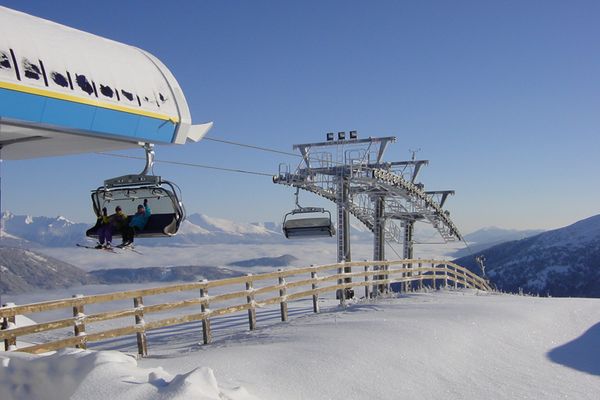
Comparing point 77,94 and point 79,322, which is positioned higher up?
point 77,94

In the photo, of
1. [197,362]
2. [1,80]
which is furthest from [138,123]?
[197,362]

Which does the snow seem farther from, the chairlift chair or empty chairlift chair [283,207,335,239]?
empty chairlift chair [283,207,335,239]

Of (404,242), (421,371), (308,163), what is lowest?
(421,371)

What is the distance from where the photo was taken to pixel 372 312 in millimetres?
15117

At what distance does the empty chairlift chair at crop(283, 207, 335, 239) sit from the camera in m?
23.2

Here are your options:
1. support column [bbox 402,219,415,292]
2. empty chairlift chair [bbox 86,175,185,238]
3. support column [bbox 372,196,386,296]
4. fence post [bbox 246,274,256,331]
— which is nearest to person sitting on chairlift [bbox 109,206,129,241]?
empty chairlift chair [bbox 86,175,185,238]

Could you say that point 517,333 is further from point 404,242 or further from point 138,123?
point 404,242

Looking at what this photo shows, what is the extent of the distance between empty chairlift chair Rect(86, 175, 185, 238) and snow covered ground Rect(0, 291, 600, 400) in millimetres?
2171

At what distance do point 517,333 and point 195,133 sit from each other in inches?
314

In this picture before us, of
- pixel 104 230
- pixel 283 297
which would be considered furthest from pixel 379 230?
pixel 104 230

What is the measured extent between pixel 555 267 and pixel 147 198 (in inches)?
6970

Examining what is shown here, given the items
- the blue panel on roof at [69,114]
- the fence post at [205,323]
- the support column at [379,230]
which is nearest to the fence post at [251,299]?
the fence post at [205,323]

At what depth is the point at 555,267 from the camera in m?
172

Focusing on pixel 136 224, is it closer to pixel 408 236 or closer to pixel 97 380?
pixel 97 380
